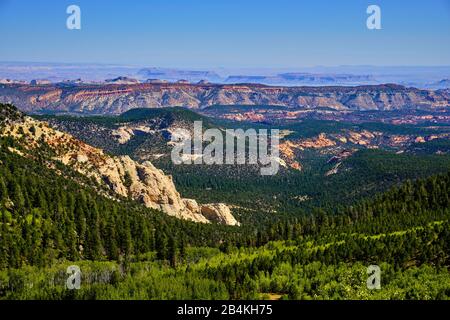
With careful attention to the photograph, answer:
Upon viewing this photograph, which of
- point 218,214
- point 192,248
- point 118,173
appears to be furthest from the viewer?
point 218,214

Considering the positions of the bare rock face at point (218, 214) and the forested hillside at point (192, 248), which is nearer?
the forested hillside at point (192, 248)

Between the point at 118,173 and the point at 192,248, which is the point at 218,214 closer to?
the point at 118,173

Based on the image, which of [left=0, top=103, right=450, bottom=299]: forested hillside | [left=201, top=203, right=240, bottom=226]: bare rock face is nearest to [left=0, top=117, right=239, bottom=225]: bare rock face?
[left=201, top=203, right=240, bottom=226]: bare rock face

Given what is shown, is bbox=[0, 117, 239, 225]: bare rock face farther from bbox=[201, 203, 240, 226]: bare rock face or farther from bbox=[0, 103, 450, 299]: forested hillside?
bbox=[0, 103, 450, 299]: forested hillside

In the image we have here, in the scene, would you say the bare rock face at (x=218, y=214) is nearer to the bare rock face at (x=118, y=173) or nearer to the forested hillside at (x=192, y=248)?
the bare rock face at (x=118, y=173)

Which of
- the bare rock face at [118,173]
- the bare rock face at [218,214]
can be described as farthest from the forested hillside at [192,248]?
the bare rock face at [218,214]

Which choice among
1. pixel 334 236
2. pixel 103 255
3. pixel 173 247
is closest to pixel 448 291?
pixel 334 236

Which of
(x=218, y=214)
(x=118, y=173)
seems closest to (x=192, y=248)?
(x=118, y=173)

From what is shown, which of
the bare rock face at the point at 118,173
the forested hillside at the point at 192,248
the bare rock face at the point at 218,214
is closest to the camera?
the forested hillside at the point at 192,248
